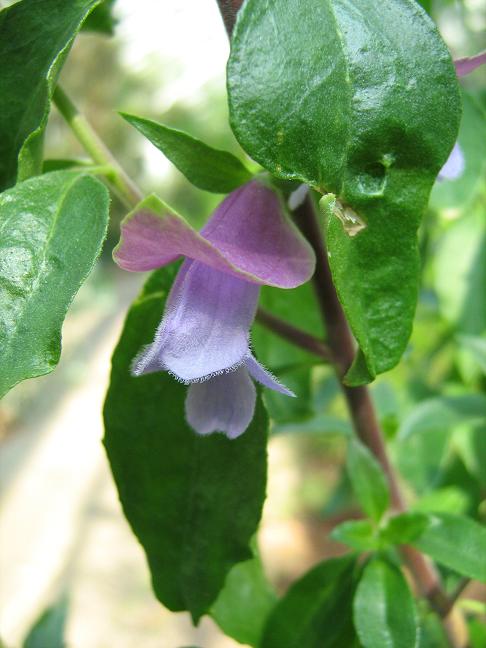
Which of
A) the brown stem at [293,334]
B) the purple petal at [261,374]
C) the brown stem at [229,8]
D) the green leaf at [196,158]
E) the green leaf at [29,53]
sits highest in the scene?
the green leaf at [29,53]

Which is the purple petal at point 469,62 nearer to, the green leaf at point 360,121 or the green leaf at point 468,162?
the green leaf at point 360,121

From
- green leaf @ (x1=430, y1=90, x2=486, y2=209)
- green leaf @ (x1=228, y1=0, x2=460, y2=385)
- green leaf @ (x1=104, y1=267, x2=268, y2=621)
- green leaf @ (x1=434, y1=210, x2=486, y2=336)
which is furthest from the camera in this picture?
green leaf @ (x1=434, y1=210, x2=486, y2=336)

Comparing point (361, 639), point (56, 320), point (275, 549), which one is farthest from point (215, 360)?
point (275, 549)

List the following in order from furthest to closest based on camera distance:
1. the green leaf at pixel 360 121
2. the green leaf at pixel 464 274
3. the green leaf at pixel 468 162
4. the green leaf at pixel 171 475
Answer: the green leaf at pixel 464 274, the green leaf at pixel 468 162, the green leaf at pixel 171 475, the green leaf at pixel 360 121

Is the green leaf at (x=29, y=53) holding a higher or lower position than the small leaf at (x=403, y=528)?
higher

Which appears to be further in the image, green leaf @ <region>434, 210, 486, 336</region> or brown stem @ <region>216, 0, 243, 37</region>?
green leaf @ <region>434, 210, 486, 336</region>

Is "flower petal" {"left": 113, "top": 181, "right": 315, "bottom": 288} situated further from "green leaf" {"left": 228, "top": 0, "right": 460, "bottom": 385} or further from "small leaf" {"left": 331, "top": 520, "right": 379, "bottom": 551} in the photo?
"small leaf" {"left": 331, "top": 520, "right": 379, "bottom": 551}

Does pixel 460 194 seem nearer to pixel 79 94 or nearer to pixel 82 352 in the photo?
pixel 82 352

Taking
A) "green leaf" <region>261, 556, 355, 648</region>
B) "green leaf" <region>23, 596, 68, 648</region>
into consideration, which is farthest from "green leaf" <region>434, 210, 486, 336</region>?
"green leaf" <region>23, 596, 68, 648</region>

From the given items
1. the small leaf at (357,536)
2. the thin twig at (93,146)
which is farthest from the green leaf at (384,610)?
the thin twig at (93,146)
